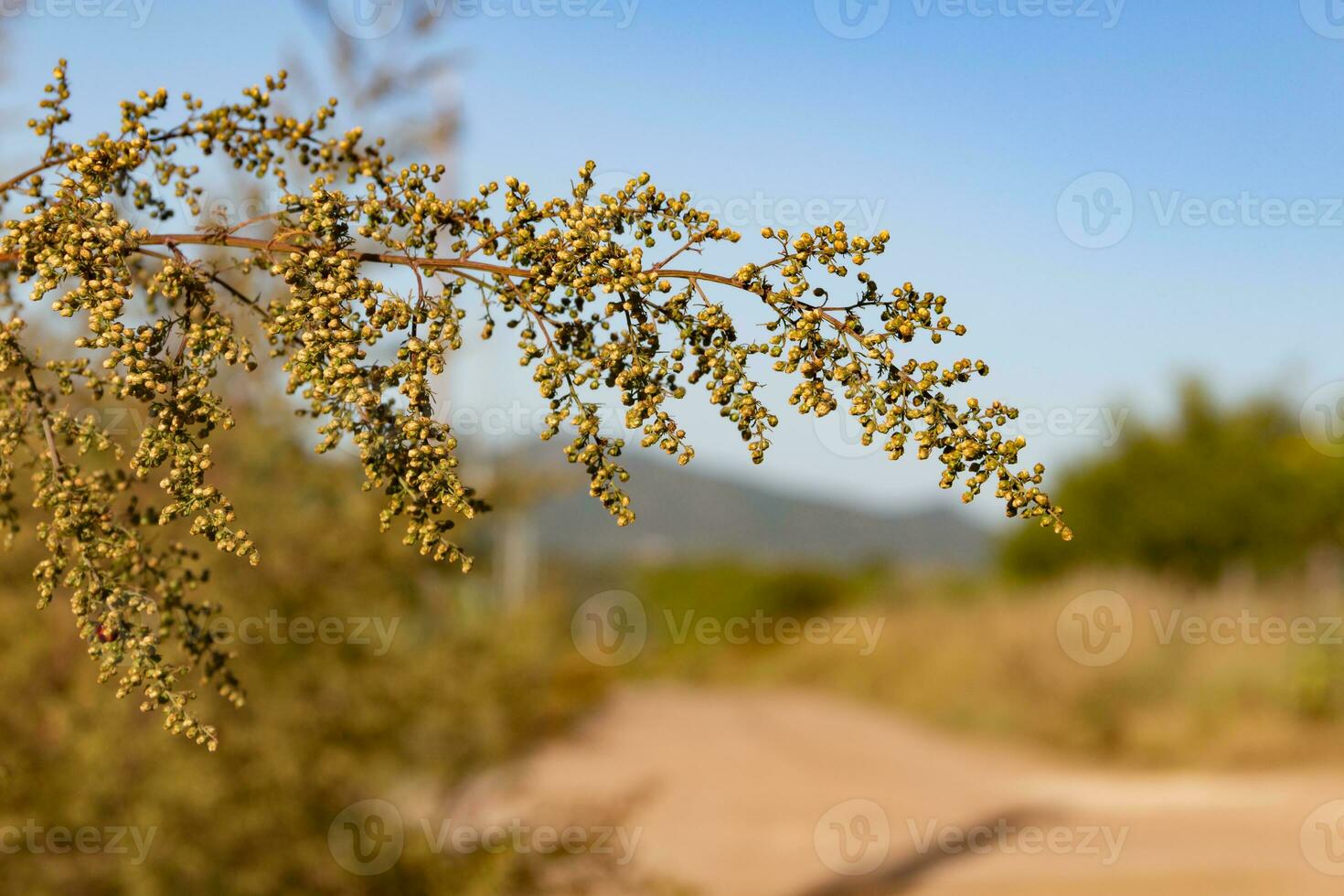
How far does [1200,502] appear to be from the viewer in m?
23.7

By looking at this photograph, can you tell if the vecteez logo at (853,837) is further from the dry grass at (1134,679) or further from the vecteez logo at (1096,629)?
the vecteez logo at (1096,629)

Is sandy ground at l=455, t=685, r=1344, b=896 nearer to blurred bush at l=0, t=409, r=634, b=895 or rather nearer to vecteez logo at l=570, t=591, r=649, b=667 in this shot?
blurred bush at l=0, t=409, r=634, b=895

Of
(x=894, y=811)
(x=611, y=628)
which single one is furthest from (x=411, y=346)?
(x=611, y=628)

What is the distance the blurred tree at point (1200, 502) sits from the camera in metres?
23.4

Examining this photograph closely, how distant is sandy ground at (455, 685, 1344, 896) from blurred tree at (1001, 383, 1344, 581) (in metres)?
8.42

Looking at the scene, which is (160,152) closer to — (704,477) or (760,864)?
(760,864)

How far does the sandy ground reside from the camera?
9.89 meters

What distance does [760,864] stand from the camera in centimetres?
1137

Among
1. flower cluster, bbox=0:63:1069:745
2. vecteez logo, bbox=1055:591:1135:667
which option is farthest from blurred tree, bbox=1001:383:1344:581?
flower cluster, bbox=0:63:1069:745

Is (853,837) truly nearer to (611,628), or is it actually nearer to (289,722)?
(289,722)

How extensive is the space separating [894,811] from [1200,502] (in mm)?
13304

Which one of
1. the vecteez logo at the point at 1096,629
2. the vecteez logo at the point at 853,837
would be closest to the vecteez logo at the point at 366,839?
the vecteez logo at the point at 853,837

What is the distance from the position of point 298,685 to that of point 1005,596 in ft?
56.8

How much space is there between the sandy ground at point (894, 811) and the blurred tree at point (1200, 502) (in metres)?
8.42
